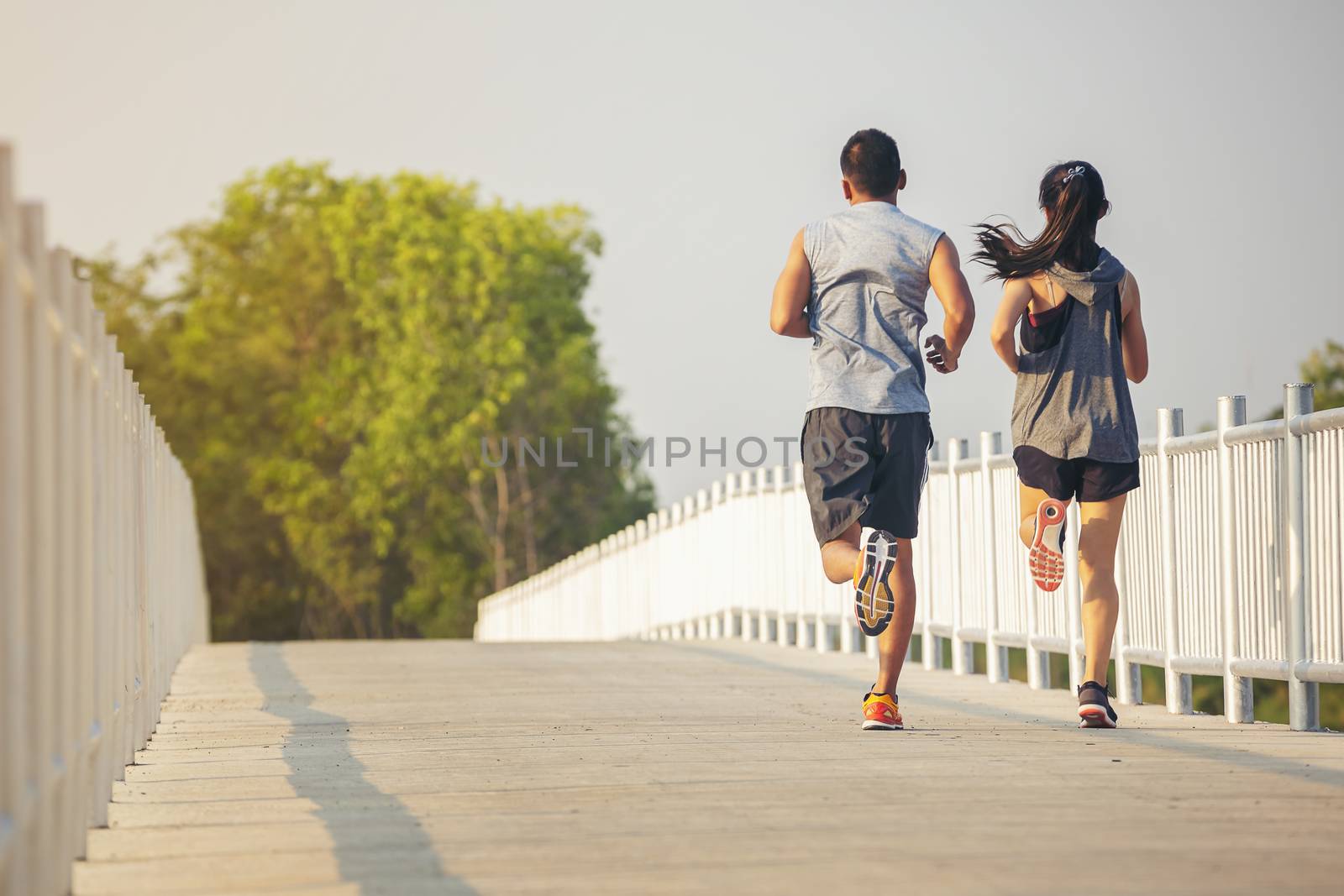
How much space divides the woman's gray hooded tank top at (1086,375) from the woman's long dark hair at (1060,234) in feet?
0.21

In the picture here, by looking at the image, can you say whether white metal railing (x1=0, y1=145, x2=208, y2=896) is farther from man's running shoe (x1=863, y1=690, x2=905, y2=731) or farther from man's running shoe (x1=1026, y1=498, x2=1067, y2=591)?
man's running shoe (x1=1026, y1=498, x2=1067, y2=591)

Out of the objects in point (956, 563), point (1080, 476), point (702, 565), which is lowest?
point (702, 565)

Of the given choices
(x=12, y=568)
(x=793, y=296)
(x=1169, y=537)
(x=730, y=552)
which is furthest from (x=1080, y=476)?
(x=730, y=552)

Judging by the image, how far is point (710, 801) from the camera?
16.9 ft

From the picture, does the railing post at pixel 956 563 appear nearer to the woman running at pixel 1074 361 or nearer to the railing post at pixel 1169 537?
the railing post at pixel 1169 537

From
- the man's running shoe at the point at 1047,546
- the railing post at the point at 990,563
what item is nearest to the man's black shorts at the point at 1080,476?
the man's running shoe at the point at 1047,546

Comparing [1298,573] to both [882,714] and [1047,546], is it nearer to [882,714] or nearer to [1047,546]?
[1047,546]

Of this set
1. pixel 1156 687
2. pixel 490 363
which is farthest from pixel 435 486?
pixel 1156 687

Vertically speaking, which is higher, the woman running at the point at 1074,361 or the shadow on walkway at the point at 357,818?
the woman running at the point at 1074,361

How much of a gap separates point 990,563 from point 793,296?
15.4 ft

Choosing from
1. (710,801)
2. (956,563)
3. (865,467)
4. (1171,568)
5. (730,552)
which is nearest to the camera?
(710,801)

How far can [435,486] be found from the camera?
2352 inches

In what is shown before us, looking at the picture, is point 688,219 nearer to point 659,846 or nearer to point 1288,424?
point 1288,424

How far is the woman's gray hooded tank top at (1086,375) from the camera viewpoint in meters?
7.34
